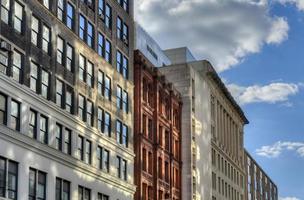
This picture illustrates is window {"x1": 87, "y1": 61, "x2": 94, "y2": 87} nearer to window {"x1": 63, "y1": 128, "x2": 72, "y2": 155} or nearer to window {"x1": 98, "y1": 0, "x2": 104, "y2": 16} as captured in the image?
window {"x1": 98, "y1": 0, "x2": 104, "y2": 16}

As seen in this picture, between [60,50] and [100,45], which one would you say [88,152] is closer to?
[60,50]

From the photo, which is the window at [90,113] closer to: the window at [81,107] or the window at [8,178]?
the window at [81,107]

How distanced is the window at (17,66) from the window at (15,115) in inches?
67.3

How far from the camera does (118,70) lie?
232 ft

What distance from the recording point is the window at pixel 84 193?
5946 cm

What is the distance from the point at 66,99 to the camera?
190 feet

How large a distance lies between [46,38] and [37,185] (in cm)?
1121

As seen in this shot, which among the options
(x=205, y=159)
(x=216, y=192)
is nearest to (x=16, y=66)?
(x=205, y=159)

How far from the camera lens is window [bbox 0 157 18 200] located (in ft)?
155

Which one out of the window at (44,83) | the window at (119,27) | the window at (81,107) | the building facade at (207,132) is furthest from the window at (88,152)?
the building facade at (207,132)

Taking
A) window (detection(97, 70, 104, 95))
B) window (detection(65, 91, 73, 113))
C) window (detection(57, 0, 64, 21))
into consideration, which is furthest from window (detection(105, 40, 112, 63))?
window (detection(57, 0, 64, 21))

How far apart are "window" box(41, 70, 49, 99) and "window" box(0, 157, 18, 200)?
689 centimetres

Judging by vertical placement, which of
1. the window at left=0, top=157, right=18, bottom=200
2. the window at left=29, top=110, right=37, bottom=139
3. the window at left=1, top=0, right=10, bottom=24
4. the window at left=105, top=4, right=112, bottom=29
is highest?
the window at left=105, top=4, right=112, bottom=29

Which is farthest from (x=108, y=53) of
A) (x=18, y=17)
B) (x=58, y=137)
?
(x=18, y=17)
